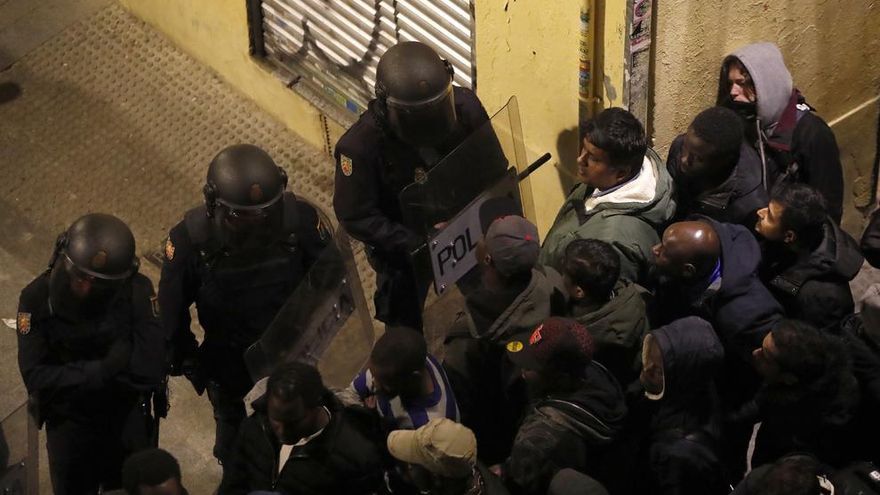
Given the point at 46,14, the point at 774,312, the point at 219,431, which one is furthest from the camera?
the point at 46,14

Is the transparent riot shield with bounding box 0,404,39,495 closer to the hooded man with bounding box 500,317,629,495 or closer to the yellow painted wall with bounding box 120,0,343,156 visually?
the hooded man with bounding box 500,317,629,495

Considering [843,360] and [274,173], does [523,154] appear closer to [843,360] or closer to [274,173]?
[274,173]

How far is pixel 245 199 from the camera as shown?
5191 millimetres

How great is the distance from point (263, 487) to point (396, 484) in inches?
18.9

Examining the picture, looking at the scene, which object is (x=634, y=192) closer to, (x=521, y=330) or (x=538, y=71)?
(x=521, y=330)

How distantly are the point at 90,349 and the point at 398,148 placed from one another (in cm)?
156

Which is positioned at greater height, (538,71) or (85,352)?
(538,71)

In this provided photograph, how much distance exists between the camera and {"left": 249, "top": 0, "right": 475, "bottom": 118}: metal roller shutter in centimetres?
688

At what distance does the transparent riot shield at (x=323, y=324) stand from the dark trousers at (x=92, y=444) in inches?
28.5

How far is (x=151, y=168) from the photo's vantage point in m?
7.95

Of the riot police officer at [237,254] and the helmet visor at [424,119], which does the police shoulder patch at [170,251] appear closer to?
the riot police officer at [237,254]

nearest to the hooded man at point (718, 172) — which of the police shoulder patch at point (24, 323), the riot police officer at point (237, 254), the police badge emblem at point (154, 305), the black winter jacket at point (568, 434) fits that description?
the black winter jacket at point (568, 434)

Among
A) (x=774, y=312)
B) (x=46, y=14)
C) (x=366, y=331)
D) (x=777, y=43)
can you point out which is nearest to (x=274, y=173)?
(x=366, y=331)

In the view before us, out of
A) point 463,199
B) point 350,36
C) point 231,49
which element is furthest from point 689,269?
point 231,49
